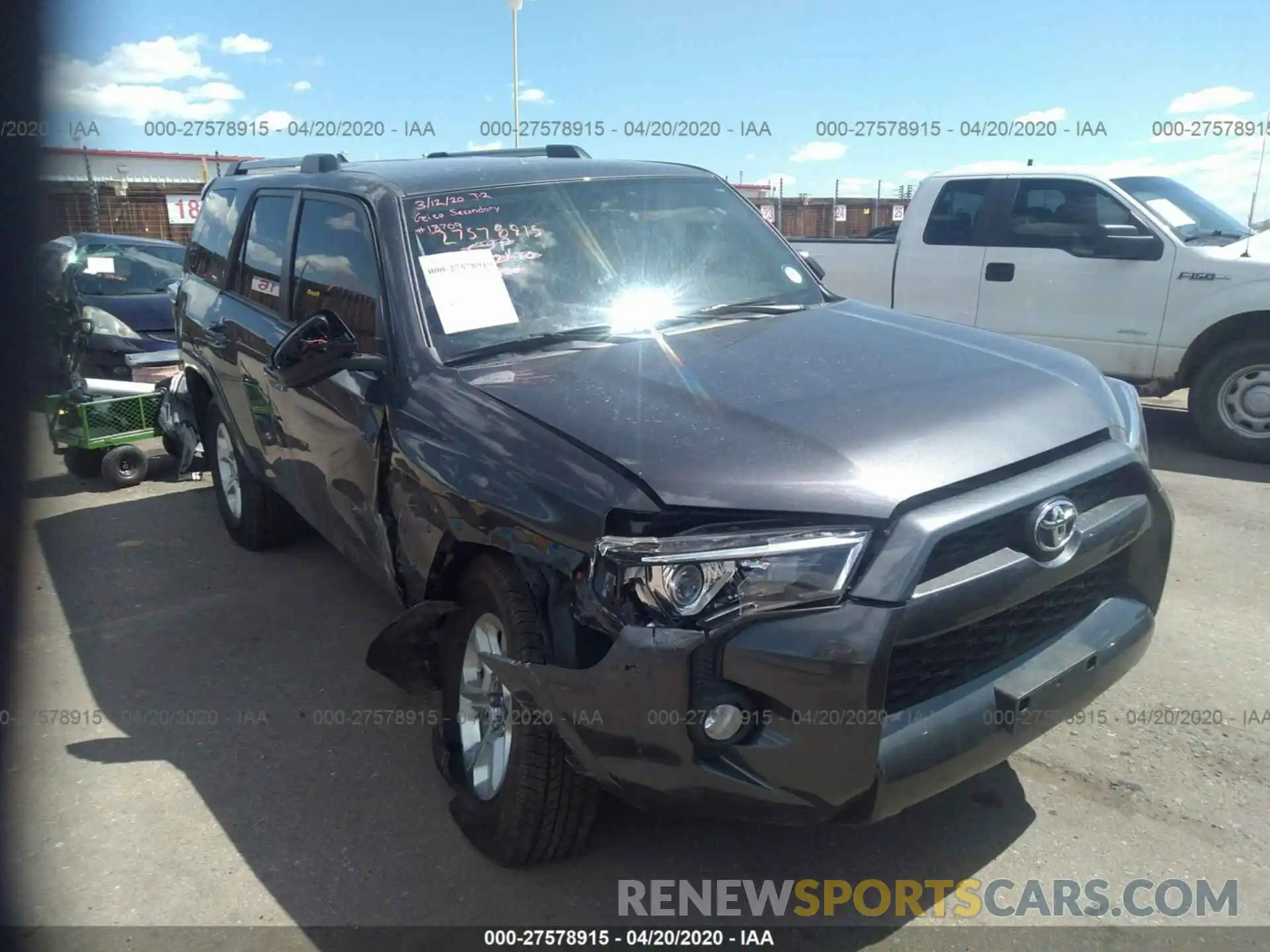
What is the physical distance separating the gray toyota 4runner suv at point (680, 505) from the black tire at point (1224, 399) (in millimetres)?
4429

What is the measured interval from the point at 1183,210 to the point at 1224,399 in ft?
5.01

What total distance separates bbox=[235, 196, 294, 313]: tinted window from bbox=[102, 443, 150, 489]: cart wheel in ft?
9.21

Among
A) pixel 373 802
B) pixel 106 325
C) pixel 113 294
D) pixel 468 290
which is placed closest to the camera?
pixel 373 802

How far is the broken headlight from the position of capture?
2.19m

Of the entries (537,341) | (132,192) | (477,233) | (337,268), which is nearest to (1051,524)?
(537,341)

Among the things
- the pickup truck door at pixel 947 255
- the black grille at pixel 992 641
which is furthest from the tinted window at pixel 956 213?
the black grille at pixel 992 641

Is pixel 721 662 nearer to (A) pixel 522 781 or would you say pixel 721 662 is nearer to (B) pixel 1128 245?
(A) pixel 522 781

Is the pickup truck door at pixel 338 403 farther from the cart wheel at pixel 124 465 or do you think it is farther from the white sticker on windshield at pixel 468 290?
the cart wheel at pixel 124 465

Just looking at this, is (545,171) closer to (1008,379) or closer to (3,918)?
(1008,379)

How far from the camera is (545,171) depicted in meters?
3.89

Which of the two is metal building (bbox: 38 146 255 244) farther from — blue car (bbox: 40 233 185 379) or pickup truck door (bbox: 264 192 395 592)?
pickup truck door (bbox: 264 192 395 592)

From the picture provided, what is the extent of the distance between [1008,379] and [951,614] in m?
0.99

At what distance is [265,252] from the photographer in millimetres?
4629

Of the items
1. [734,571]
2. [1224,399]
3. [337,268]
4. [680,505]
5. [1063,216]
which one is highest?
[1063,216]
